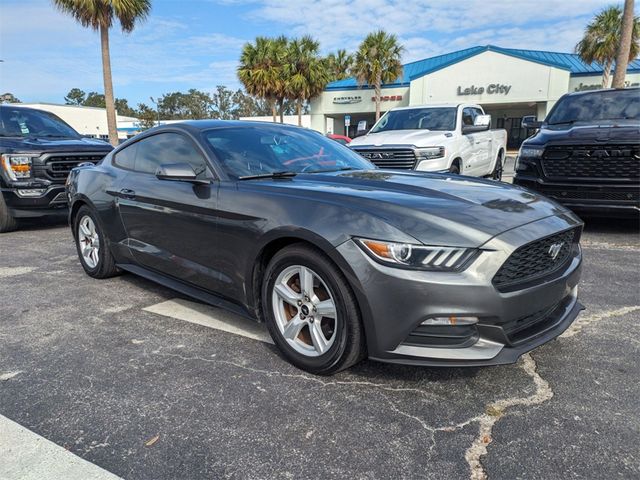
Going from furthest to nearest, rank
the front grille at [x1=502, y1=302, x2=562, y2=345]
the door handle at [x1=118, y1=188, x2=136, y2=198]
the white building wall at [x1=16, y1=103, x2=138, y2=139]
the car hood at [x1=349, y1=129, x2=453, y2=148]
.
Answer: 1. the white building wall at [x1=16, y1=103, x2=138, y2=139]
2. the car hood at [x1=349, y1=129, x2=453, y2=148]
3. the door handle at [x1=118, y1=188, x2=136, y2=198]
4. the front grille at [x1=502, y1=302, x2=562, y2=345]

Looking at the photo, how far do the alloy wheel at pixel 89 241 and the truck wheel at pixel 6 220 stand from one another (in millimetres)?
3107

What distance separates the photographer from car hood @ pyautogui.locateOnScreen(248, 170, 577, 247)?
7.54 feet

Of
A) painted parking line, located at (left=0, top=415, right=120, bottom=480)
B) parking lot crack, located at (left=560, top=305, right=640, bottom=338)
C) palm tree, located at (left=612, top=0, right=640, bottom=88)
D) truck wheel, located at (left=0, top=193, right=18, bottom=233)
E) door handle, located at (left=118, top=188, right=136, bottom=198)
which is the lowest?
painted parking line, located at (left=0, top=415, right=120, bottom=480)

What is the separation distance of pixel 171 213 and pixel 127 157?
1.18 m

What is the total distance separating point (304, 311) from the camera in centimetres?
267

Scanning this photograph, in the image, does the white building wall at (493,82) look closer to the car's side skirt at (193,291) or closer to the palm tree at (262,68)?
the palm tree at (262,68)

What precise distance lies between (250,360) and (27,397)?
1197 mm

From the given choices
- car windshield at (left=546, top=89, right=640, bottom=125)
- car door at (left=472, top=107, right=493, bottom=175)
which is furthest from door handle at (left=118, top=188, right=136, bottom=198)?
car door at (left=472, top=107, right=493, bottom=175)

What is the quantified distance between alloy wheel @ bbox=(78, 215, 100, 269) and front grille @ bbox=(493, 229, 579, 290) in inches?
145

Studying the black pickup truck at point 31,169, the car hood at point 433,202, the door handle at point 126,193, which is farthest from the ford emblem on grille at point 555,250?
the black pickup truck at point 31,169

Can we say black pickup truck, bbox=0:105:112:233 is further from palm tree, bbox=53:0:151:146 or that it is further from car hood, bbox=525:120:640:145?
palm tree, bbox=53:0:151:146

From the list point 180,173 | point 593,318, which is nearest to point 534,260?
point 593,318

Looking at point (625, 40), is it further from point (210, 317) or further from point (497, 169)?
point (210, 317)

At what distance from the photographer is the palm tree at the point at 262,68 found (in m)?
30.6
